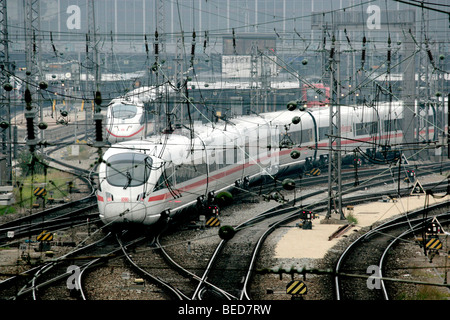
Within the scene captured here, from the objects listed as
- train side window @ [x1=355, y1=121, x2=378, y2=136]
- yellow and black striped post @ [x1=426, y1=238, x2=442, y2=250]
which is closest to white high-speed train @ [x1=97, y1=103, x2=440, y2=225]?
train side window @ [x1=355, y1=121, x2=378, y2=136]

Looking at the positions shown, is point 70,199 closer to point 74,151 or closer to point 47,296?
point 47,296

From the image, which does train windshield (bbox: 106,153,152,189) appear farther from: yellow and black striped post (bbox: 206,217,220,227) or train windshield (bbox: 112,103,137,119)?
train windshield (bbox: 112,103,137,119)

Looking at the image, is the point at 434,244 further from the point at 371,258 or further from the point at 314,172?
the point at 314,172

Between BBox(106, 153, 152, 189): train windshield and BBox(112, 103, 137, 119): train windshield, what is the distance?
22.4 meters

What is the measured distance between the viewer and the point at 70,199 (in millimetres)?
30844

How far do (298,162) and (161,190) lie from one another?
15.2 metres

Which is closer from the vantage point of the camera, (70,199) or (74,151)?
(70,199)

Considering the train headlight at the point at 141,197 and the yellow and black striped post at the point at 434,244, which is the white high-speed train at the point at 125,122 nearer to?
the train headlight at the point at 141,197

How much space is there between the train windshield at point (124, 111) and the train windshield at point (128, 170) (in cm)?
2239

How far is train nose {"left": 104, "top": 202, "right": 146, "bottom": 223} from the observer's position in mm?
20922

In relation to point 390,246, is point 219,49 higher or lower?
higher

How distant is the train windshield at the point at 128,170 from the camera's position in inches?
826
